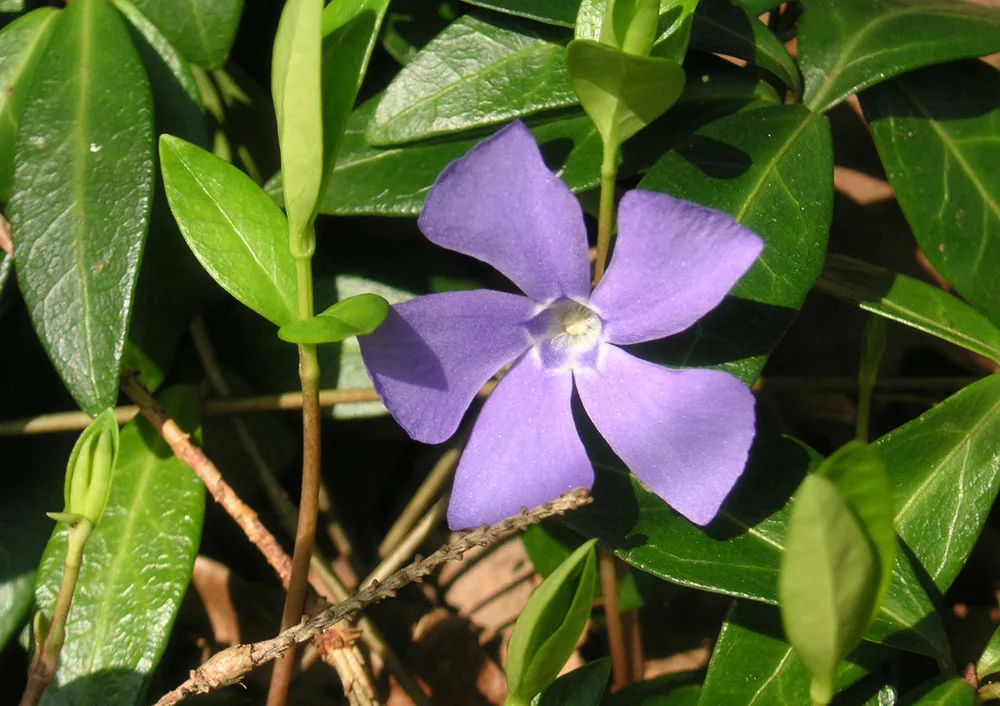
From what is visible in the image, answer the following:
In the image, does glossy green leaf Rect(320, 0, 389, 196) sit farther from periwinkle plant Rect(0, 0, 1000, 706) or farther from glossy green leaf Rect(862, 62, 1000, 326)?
glossy green leaf Rect(862, 62, 1000, 326)

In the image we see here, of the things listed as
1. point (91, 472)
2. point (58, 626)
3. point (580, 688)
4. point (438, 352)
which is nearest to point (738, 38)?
point (438, 352)

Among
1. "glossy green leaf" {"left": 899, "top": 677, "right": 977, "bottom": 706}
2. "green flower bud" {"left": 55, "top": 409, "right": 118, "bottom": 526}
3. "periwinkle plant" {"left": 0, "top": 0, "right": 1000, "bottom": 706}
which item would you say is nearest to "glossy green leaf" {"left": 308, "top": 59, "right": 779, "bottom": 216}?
"periwinkle plant" {"left": 0, "top": 0, "right": 1000, "bottom": 706}

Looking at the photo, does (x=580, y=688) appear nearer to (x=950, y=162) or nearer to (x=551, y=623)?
(x=551, y=623)

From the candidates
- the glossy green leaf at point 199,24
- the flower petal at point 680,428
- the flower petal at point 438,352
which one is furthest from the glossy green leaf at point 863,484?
the glossy green leaf at point 199,24

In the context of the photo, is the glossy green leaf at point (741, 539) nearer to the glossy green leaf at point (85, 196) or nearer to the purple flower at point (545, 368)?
the purple flower at point (545, 368)

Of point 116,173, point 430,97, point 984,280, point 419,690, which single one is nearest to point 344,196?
point 430,97

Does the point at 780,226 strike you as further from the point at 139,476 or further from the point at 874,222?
the point at 139,476
